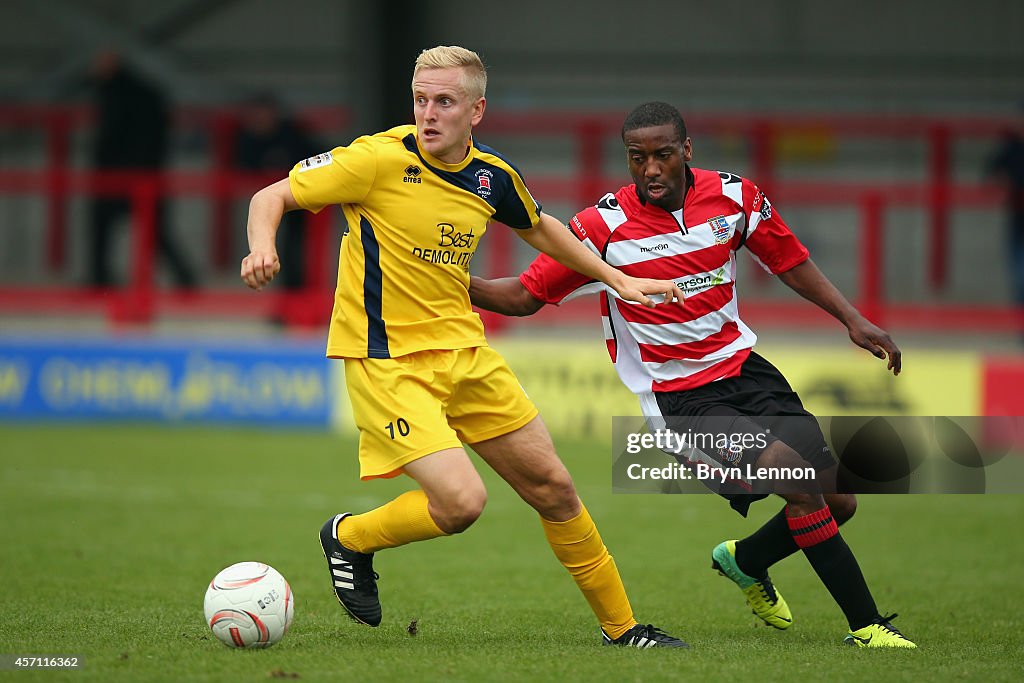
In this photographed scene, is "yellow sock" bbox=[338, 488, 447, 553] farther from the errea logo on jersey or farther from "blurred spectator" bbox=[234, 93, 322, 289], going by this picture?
"blurred spectator" bbox=[234, 93, 322, 289]

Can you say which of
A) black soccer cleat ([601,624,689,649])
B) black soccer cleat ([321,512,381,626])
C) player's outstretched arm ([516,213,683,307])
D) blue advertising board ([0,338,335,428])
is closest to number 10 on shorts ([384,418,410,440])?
black soccer cleat ([321,512,381,626])

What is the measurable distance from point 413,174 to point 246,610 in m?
1.56

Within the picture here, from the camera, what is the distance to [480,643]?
5.07 m

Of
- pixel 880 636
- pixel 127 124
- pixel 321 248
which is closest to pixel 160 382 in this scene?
pixel 321 248

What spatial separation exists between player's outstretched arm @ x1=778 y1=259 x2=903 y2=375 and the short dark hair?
731 millimetres

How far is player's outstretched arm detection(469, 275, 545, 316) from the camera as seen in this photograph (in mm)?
5383

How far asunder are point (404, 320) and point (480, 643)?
1.18 m

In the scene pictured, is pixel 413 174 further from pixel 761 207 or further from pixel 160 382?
pixel 160 382

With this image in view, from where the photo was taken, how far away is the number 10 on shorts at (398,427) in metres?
4.80

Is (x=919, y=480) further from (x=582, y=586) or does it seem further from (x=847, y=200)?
(x=847, y=200)

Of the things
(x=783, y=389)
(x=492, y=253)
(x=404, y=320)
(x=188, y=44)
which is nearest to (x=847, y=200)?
(x=492, y=253)

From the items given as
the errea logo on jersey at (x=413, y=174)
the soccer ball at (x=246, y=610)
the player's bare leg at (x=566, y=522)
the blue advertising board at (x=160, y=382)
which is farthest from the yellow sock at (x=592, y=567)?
the blue advertising board at (x=160, y=382)

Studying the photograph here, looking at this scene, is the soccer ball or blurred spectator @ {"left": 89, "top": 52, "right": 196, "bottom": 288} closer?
the soccer ball

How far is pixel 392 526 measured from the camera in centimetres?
492
